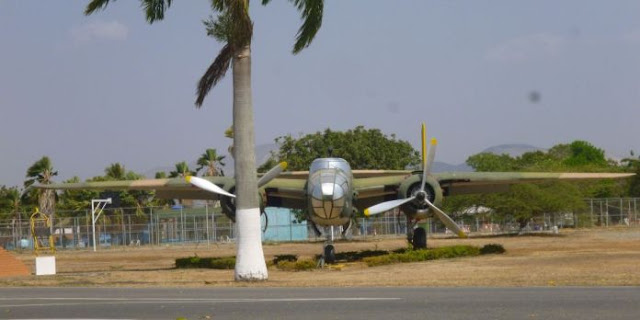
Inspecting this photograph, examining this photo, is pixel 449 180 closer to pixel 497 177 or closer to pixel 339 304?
pixel 497 177

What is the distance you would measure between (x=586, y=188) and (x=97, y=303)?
67871mm

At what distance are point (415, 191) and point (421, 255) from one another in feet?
7.26

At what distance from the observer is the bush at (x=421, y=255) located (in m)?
28.3

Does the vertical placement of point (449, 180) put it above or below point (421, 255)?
above

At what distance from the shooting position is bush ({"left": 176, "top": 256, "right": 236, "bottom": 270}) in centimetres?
2888

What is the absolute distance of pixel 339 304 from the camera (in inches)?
567

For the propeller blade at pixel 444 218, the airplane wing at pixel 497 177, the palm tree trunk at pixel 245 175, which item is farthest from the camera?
the airplane wing at pixel 497 177

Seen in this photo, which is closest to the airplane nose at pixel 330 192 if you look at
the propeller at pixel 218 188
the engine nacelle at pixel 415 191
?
the propeller at pixel 218 188

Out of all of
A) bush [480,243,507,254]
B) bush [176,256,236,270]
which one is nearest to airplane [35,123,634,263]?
bush [480,243,507,254]

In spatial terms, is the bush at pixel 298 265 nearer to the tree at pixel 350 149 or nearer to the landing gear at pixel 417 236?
the landing gear at pixel 417 236

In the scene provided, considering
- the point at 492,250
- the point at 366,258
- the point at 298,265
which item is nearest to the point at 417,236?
the point at 492,250

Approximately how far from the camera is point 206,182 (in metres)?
27.5

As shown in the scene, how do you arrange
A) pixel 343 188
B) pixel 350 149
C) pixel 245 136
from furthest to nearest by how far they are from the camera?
pixel 350 149 → pixel 343 188 → pixel 245 136

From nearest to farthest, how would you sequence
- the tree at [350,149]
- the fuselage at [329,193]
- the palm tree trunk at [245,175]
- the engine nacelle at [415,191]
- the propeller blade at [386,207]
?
the palm tree trunk at [245,175], the fuselage at [329,193], the propeller blade at [386,207], the engine nacelle at [415,191], the tree at [350,149]
